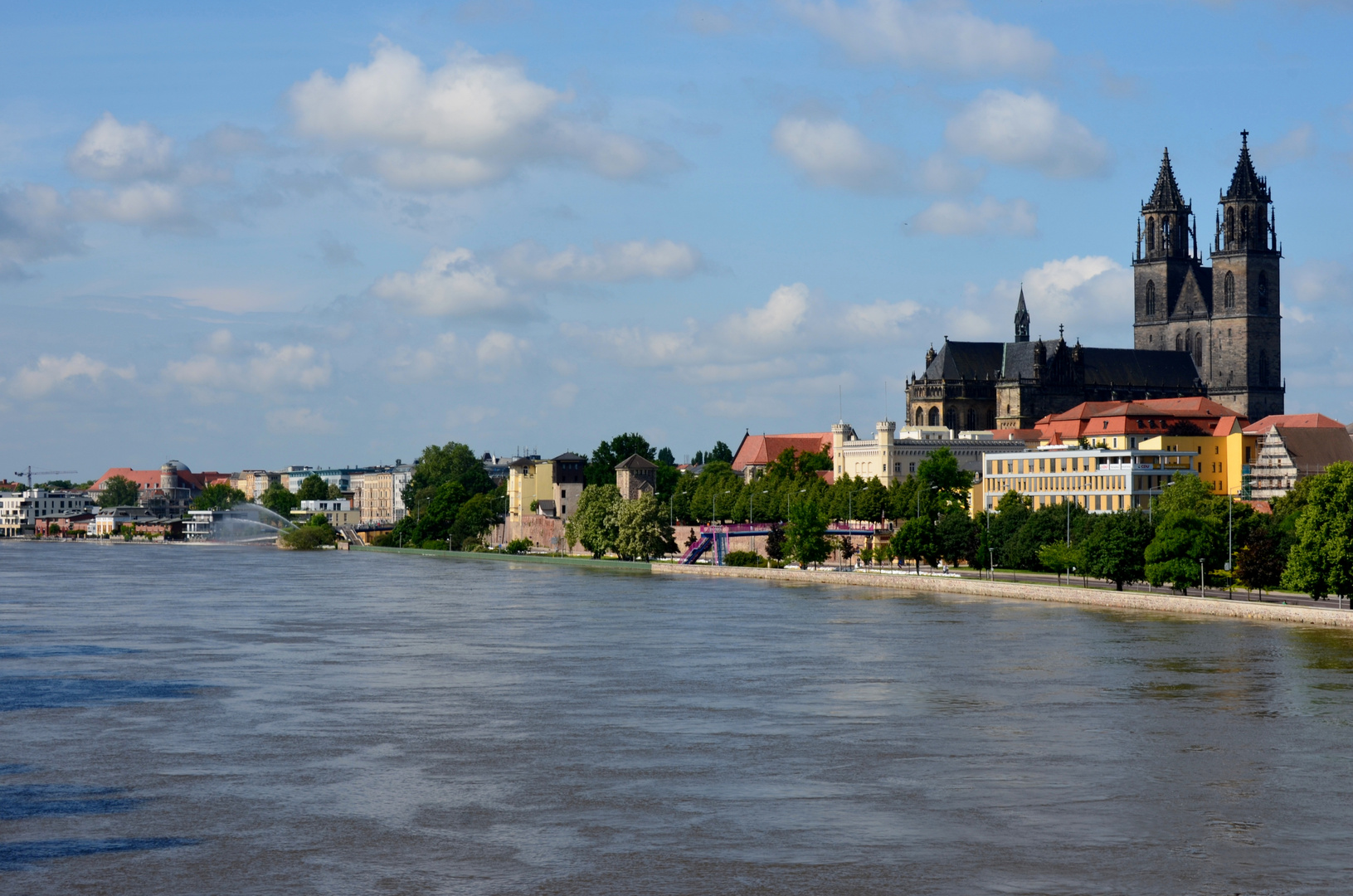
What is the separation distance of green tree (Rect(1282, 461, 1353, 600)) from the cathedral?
10127 cm

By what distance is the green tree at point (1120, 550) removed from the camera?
276 feet

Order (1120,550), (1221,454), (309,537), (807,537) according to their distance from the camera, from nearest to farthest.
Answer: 1. (1120,550)
2. (807,537)
3. (1221,454)
4. (309,537)

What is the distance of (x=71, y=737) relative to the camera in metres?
35.5

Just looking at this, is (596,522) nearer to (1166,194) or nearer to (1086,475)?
(1086,475)

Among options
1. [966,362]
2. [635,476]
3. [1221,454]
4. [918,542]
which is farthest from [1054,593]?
[966,362]

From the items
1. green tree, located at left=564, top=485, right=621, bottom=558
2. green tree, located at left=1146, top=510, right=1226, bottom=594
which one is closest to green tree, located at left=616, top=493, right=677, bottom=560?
green tree, located at left=564, top=485, right=621, bottom=558

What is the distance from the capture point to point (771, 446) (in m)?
187

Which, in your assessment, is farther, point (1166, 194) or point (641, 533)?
point (1166, 194)

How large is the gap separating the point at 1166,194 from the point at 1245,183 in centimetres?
958

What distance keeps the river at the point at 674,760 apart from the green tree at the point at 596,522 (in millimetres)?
71755

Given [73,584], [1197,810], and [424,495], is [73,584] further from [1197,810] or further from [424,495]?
[424,495]

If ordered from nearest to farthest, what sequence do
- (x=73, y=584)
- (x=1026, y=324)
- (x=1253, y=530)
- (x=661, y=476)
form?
(x=1253, y=530), (x=73, y=584), (x=661, y=476), (x=1026, y=324)

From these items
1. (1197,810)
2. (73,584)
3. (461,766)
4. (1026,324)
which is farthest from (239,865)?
(1026,324)

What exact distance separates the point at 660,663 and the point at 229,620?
24.3 metres
